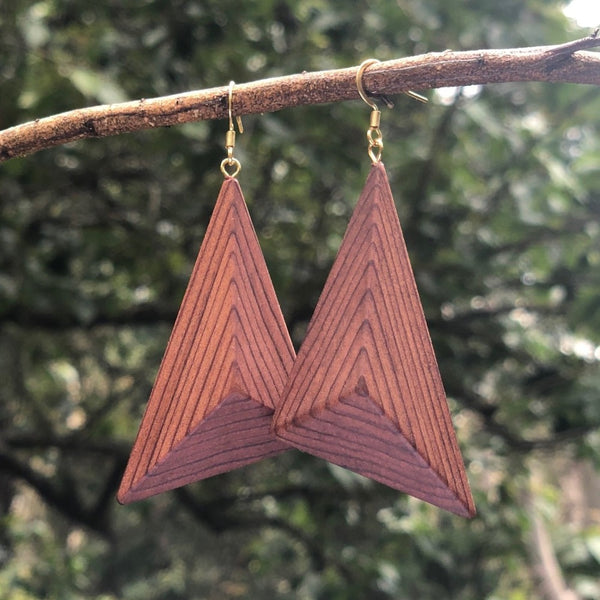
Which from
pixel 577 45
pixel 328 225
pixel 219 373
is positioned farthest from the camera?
pixel 328 225

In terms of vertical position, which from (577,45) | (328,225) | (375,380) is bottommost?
(375,380)

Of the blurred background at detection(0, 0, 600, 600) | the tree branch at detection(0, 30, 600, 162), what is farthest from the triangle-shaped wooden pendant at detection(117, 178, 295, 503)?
the blurred background at detection(0, 0, 600, 600)

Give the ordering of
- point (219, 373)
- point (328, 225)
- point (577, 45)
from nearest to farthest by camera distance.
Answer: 1. point (577, 45)
2. point (219, 373)
3. point (328, 225)

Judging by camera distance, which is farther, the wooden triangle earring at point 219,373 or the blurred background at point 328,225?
the blurred background at point 328,225

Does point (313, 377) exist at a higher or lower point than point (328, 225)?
lower

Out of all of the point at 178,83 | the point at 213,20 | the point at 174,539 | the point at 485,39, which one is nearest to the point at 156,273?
the point at 178,83

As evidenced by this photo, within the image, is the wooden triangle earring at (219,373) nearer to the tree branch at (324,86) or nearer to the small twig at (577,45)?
the tree branch at (324,86)

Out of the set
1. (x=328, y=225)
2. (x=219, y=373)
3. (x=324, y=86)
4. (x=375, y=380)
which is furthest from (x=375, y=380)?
(x=328, y=225)

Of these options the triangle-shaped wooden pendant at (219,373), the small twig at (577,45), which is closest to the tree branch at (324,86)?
the small twig at (577,45)

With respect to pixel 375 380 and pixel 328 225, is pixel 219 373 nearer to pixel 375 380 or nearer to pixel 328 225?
pixel 375 380
